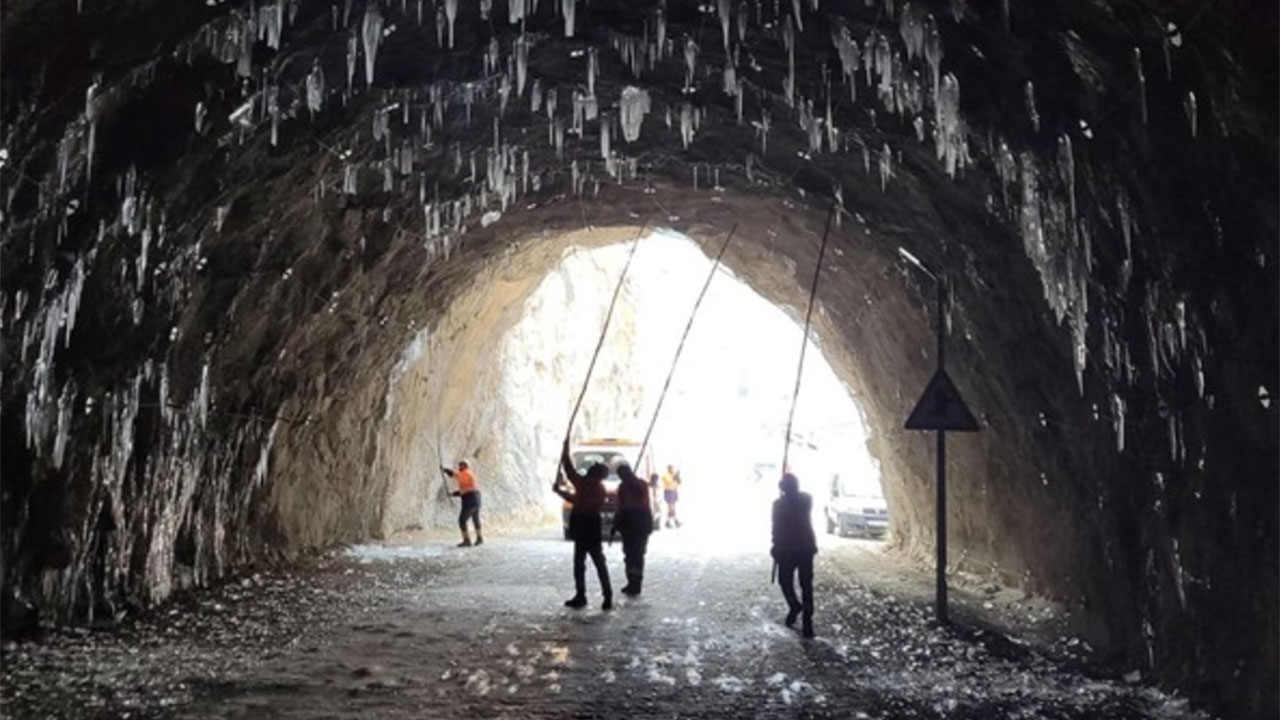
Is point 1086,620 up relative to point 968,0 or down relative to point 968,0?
down

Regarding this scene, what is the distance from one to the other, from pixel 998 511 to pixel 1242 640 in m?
8.12

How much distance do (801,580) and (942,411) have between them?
231 centimetres

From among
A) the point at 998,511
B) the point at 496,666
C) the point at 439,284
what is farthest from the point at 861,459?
the point at 496,666

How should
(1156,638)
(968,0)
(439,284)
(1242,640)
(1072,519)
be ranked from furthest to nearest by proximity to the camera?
1. (439,284)
2. (1072,519)
3. (1156,638)
4. (968,0)
5. (1242,640)

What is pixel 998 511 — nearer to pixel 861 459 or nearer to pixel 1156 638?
pixel 1156 638

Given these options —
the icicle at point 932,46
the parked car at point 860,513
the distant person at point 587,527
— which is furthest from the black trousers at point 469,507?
the icicle at point 932,46

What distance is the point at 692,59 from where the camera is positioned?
12.6 m

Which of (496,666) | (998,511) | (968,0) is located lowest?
(496,666)

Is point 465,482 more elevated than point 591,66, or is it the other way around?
point 591,66

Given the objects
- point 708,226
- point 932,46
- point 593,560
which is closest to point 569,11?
point 932,46

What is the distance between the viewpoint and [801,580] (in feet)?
44.2

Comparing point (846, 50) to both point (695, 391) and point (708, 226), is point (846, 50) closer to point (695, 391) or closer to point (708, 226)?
point (708, 226)

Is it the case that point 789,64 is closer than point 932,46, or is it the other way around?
point 932,46

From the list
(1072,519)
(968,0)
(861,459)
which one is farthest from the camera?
(861,459)
